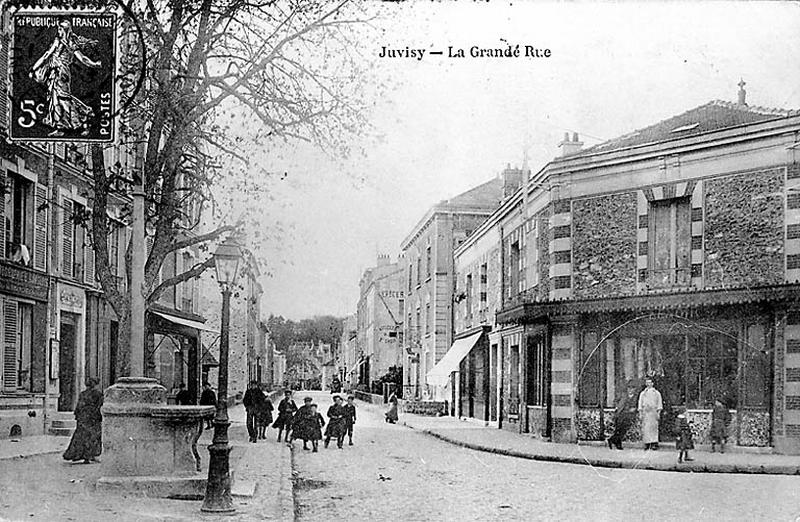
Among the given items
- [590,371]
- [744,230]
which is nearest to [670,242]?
A: [744,230]

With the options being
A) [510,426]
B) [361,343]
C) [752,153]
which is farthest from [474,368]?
[361,343]

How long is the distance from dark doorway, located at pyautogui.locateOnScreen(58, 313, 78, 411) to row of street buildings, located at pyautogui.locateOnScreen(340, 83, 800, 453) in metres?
9.18

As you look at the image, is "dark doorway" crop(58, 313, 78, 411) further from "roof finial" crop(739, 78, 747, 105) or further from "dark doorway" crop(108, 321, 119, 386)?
"roof finial" crop(739, 78, 747, 105)

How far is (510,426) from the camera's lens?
23.9m

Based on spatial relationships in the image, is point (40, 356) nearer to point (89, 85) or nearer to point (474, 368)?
point (89, 85)

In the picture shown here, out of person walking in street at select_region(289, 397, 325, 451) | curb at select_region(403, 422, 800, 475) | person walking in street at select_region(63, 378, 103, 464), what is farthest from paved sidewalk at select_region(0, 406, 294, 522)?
curb at select_region(403, 422, 800, 475)

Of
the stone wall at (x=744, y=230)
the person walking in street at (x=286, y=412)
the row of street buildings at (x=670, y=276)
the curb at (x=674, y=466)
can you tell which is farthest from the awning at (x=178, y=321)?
the stone wall at (x=744, y=230)

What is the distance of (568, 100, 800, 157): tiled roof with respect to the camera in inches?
727

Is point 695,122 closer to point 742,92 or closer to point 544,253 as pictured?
point 742,92

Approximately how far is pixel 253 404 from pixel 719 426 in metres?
9.05

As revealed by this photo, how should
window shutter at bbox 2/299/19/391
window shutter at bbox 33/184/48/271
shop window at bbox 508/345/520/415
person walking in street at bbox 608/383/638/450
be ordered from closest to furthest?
window shutter at bbox 2/299/19/391 < window shutter at bbox 33/184/48/271 < person walking in street at bbox 608/383/638/450 < shop window at bbox 508/345/520/415

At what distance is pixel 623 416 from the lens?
731 inches

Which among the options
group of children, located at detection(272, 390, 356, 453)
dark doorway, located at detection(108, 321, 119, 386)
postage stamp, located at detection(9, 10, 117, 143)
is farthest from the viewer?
dark doorway, located at detection(108, 321, 119, 386)

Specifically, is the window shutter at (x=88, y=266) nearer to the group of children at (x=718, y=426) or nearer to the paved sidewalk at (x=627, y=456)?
the paved sidewalk at (x=627, y=456)
